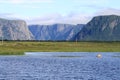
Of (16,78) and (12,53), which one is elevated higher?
(16,78)

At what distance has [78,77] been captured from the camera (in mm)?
59781

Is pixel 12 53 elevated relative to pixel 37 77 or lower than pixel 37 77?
lower

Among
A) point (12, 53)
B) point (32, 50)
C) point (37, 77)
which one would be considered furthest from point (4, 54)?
point (37, 77)

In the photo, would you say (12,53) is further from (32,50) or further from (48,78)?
(48,78)

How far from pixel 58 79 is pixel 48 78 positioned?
6.86ft

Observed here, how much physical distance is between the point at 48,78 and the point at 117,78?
1081 cm

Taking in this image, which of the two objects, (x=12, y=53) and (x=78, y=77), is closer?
(x=78, y=77)

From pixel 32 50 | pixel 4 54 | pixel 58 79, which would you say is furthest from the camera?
pixel 32 50

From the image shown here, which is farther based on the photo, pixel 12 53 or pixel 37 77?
pixel 12 53

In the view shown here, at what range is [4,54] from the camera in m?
134

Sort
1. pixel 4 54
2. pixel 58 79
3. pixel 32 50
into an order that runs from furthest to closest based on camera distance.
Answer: pixel 32 50, pixel 4 54, pixel 58 79

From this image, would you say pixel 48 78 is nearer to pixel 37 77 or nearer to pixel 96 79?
pixel 37 77

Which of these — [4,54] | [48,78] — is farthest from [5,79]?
[4,54]

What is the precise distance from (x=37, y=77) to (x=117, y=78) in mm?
12722
